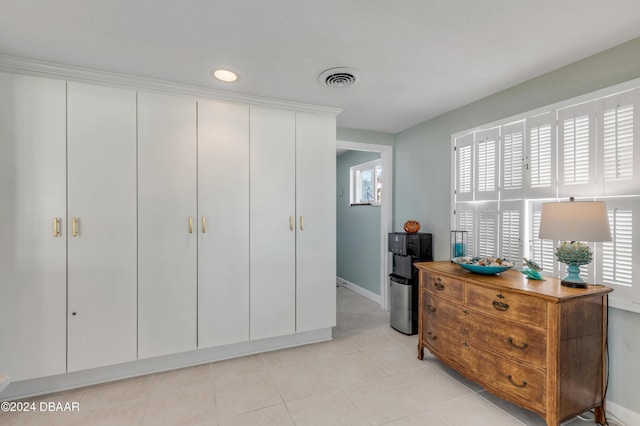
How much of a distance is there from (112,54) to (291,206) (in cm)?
176

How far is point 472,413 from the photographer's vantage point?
6.27ft

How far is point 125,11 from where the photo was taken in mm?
1540

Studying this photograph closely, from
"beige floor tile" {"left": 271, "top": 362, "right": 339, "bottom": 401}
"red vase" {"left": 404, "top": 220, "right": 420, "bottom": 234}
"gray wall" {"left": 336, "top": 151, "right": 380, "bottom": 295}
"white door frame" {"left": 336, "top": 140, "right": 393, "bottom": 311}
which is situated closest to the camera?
"beige floor tile" {"left": 271, "top": 362, "right": 339, "bottom": 401}

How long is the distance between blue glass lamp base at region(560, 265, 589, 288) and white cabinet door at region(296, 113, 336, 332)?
6.18 ft

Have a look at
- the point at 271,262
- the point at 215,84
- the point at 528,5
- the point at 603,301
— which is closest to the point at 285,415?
the point at 271,262

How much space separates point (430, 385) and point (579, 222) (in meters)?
1.54

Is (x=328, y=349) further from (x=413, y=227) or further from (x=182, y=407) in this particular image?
(x=413, y=227)

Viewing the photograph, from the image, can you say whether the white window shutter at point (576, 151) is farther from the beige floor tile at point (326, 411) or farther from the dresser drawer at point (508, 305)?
the beige floor tile at point (326, 411)

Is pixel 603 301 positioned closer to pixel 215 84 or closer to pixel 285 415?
pixel 285 415

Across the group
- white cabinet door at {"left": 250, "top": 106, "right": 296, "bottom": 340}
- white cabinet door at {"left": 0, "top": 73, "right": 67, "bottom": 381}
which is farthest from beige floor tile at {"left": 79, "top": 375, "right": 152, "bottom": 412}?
white cabinet door at {"left": 250, "top": 106, "right": 296, "bottom": 340}

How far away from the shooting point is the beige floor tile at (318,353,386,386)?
229 cm

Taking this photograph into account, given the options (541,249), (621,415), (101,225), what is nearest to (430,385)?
(621,415)

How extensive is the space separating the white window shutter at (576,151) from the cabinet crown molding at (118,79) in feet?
7.18

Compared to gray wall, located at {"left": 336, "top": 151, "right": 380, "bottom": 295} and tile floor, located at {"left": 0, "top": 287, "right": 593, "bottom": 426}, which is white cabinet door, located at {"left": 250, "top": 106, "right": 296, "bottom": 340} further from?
gray wall, located at {"left": 336, "top": 151, "right": 380, "bottom": 295}
